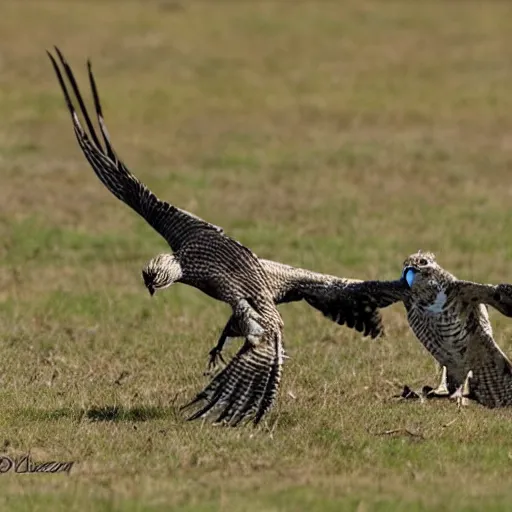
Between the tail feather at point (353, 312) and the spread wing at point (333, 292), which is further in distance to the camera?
the tail feather at point (353, 312)

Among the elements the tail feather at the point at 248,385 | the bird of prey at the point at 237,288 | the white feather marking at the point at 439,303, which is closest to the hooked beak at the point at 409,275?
the white feather marking at the point at 439,303

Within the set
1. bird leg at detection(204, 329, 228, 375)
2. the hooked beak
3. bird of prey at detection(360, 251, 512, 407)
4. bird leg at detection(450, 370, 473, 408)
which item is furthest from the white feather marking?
bird leg at detection(204, 329, 228, 375)

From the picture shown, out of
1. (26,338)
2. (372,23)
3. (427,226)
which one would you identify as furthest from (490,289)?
(372,23)

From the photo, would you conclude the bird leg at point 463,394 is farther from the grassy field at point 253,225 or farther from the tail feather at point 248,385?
the tail feather at point 248,385

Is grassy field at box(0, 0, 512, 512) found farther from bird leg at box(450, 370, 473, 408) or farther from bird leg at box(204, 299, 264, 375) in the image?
bird leg at box(204, 299, 264, 375)

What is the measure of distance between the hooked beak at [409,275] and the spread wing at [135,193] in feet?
4.04

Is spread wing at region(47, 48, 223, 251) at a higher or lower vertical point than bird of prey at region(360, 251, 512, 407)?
higher

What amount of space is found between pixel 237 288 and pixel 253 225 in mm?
7521

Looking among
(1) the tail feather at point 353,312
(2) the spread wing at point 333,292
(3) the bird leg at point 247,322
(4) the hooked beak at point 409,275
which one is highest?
(4) the hooked beak at point 409,275

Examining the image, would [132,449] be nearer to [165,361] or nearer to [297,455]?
[297,455]

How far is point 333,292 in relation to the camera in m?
9.27

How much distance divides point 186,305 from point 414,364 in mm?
2875

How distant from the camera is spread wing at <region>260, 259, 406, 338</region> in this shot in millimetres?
9148

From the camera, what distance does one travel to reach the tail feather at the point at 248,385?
8.53 metres
